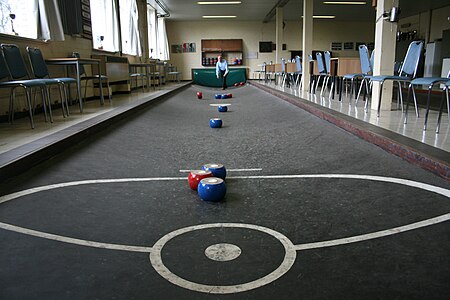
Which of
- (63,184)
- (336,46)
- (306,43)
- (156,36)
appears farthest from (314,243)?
(336,46)

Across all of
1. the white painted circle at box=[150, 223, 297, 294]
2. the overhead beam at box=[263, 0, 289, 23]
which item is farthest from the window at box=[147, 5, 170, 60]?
the white painted circle at box=[150, 223, 297, 294]

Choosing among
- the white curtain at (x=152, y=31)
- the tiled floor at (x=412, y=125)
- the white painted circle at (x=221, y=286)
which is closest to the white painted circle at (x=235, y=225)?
the white painted circle at (x=221, y=286)

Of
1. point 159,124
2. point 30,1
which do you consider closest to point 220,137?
point 159,124

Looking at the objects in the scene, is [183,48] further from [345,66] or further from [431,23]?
[345,66]

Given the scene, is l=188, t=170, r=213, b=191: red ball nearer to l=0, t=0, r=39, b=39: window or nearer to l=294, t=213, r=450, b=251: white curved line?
l=294, t=213, r=450, b=251: white curved line

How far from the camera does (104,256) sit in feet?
5.04

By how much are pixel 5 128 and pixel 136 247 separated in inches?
144

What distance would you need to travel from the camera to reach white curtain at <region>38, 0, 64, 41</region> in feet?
19.0

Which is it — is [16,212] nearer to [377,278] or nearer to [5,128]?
[377,278]

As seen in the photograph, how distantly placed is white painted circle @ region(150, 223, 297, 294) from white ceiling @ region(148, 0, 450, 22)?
1418cm

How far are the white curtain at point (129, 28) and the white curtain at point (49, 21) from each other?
5.41m

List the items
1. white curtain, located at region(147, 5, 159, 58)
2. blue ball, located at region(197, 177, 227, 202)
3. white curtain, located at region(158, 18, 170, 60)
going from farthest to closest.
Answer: white curtain, located at region(158, 18, 170, 60), white curtain, located at region(147, 5, 159, 58), blue ball, located at region(197, 177, 227, 202)

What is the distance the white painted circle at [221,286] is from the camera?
4.27 feet

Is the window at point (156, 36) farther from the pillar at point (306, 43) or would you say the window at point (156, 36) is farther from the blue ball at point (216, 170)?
the blue ball at point (216, 170)
